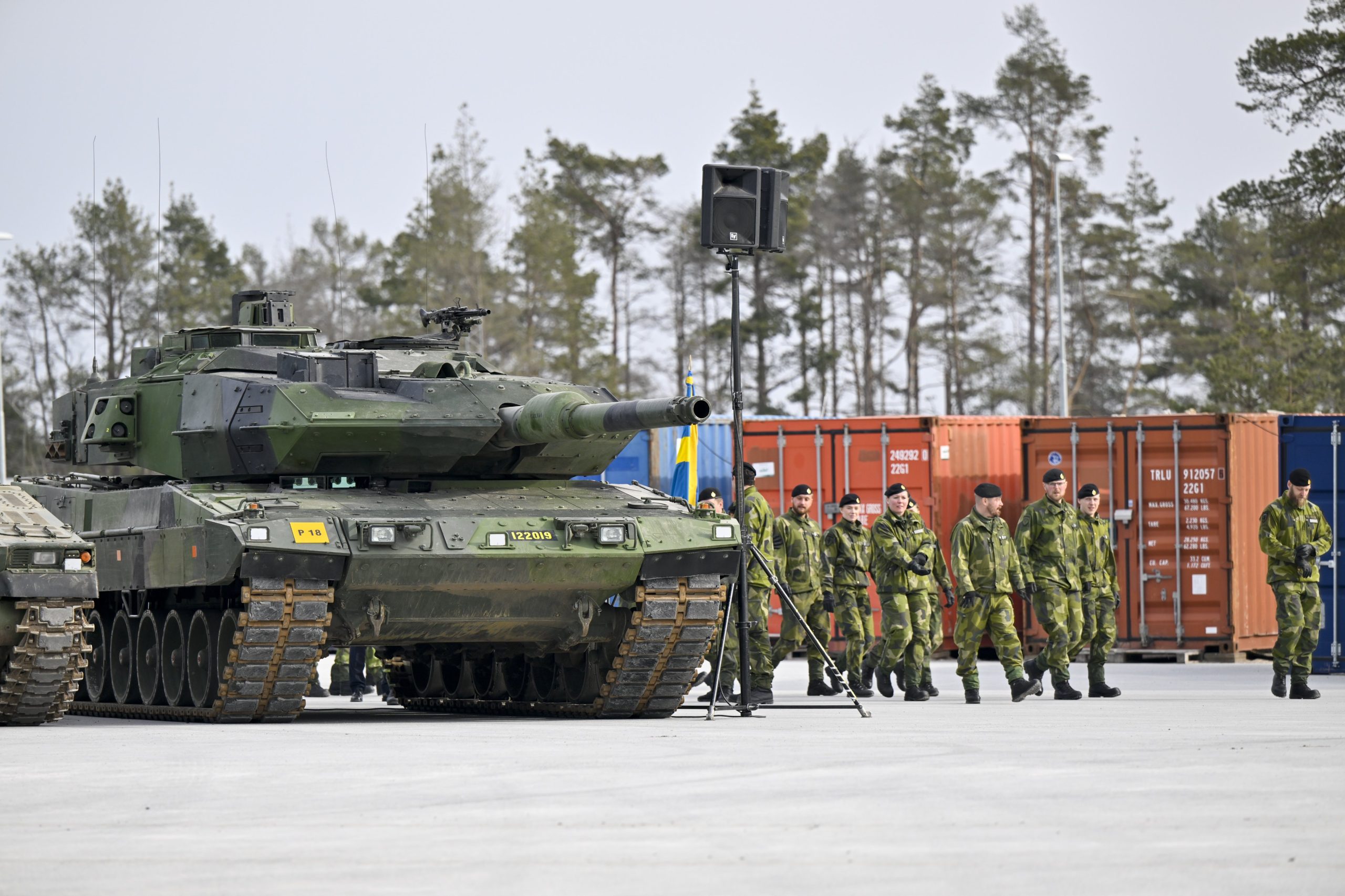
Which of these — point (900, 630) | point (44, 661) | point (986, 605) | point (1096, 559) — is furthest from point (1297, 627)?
point (44, 661)

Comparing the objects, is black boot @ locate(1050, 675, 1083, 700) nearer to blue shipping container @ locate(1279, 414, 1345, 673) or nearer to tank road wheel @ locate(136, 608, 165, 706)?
blue shipping container @ locate(1279, 414, 1345, 673)

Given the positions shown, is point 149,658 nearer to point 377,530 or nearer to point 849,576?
point 377,530

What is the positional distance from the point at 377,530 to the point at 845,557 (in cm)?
602

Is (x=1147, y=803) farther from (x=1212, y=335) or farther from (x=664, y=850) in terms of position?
(x=1212, y=335)

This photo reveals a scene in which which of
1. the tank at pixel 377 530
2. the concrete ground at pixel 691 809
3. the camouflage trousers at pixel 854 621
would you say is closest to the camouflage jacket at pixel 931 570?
the camouflage trousers at pixel 854 621

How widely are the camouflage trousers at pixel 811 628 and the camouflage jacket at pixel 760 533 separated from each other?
373 mm

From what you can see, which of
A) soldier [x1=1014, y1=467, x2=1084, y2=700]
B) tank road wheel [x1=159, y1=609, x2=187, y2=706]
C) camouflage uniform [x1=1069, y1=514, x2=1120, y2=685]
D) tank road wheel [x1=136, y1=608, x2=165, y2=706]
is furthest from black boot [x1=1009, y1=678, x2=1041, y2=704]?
tank road wheel [x1=136, y1=608, x2=165, y2=706]

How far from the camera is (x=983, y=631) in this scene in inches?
674

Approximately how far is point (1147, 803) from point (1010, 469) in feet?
55.5

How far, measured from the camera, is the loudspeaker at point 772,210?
48.5 feet

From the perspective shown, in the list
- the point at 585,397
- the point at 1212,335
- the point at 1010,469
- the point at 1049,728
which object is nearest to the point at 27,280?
the point at 1212,335

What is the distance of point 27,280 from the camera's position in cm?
5878

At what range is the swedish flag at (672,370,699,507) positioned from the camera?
2016cm

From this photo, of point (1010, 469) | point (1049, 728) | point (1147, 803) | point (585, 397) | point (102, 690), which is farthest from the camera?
point (1010, 469)
